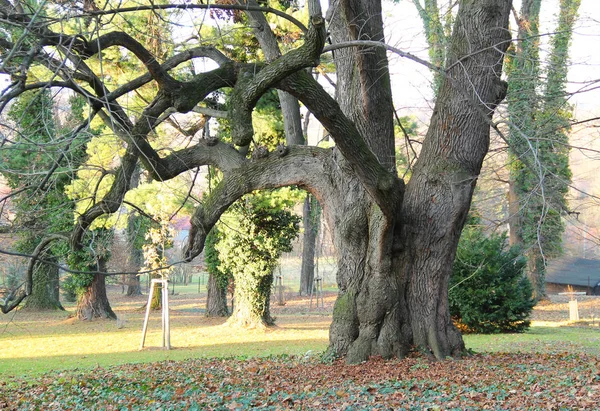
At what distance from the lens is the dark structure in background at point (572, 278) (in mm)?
37500

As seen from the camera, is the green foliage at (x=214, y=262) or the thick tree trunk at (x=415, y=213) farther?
the green foliage at (x=214, y=262)

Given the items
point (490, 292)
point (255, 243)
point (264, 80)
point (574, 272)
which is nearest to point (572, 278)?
point (574, 272)

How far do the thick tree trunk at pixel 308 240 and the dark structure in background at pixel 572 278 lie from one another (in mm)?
14086

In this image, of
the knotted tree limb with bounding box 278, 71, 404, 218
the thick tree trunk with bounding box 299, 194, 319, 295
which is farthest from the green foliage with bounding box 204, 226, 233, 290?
the knotted tree limb with bounding box 278, 71, 404, 218

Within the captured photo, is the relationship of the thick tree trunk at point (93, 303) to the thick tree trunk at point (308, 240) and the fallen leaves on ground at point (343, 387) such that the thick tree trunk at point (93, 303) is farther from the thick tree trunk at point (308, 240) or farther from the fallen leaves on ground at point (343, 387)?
the fallen leaves on ground at point (343, 387)

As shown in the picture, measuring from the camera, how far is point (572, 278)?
3806cm

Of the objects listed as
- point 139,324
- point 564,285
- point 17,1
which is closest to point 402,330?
point 17,1

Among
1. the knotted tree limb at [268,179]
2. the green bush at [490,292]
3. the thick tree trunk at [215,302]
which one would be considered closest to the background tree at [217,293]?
the thick tree trunk at [215,302]

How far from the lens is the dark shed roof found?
37625 millimetres

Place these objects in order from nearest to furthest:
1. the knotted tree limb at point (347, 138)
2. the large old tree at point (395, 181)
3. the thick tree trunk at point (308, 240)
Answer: the knotted tree limb at point (347, 138) < the large old tree at point (395, 181) < the thick tree trunk at point (308, 240)

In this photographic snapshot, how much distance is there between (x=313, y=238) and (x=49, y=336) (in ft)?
66.7

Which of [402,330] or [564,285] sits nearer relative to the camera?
[402,330]

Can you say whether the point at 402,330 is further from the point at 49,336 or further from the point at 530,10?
the point at 530,10

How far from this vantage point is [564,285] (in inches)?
1492
